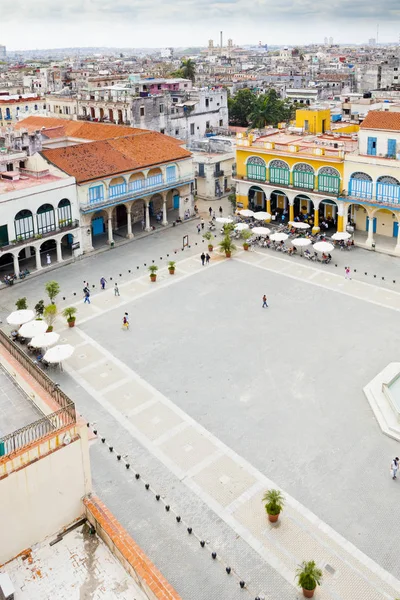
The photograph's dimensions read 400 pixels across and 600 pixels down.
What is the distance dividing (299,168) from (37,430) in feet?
135

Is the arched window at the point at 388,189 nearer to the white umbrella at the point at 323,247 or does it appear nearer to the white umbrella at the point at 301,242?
the white umbrella at the point at 323,247

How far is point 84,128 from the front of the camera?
206ft

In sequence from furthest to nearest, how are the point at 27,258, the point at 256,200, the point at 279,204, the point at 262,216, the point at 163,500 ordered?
the point at 256,200 < the point at 279,204 < the point at 262,216 < the point at 27,258 < the point at 163,500

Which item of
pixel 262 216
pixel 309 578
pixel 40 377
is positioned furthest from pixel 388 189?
pixel 40 377

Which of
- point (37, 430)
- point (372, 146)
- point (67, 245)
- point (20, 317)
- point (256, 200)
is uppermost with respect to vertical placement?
point (372, 146)

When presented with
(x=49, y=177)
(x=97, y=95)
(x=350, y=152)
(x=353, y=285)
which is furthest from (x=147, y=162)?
(x=97, y=95)

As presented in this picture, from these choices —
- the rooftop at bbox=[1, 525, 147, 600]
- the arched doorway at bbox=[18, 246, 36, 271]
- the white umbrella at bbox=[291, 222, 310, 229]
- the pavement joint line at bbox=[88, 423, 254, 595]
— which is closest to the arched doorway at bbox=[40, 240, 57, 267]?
the arched doorway at bbox=[18, 246, 36, 271]

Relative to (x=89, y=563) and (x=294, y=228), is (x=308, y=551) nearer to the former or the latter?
(x=89, y=563)

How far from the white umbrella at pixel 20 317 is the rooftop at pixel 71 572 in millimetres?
20404

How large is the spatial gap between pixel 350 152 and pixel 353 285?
13.6 meters

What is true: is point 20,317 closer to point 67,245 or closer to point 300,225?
point 67,245

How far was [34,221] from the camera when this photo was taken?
142 ft

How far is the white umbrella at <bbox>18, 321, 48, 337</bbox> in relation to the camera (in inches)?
1271

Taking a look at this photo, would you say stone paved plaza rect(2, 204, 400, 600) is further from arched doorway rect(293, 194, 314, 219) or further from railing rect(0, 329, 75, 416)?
arched doorway rect(293, 194, 314, 219)
